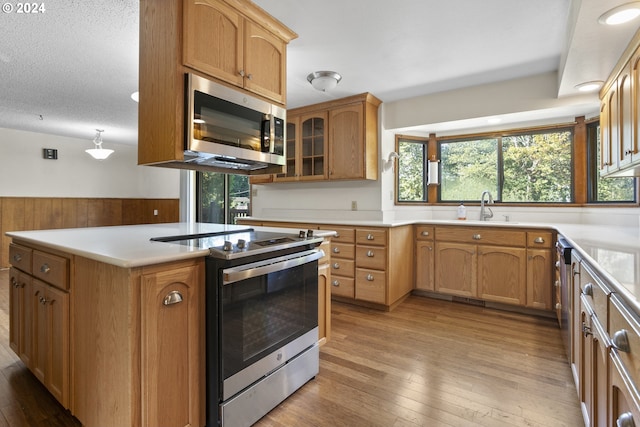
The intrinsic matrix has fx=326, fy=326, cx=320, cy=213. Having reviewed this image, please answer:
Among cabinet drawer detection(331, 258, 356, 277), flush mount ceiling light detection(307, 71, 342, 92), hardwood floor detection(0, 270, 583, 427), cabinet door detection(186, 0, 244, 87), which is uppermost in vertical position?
flush mount ceiling light detection(307, 71, 342, 92)

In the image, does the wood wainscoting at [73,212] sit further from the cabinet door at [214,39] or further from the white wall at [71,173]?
the cabinet door at [214,39]

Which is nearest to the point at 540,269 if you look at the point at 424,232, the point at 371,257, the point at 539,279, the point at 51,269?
the point at 539,279

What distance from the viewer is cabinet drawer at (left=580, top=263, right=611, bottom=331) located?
110 centimetres

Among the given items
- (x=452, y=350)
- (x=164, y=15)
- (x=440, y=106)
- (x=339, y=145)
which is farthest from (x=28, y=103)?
(x=452, y=350)

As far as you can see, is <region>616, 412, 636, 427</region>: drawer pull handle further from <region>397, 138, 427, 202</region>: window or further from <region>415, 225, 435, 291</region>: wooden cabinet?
<region>397, 138, 427, 202</region>: window

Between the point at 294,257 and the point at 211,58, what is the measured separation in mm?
1187

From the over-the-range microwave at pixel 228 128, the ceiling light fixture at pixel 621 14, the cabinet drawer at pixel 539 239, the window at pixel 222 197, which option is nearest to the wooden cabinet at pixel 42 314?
the over-the-range microwave at pixel 228 128

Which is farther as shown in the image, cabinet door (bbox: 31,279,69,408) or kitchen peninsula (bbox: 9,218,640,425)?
cabinet door (bbox: 31,279,69,408)

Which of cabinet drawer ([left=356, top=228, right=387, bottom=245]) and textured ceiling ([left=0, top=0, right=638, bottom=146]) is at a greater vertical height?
textured ceiling ([left=0, top=0, right=638, bottom=146])

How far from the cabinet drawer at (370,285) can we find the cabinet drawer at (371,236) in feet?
0.94

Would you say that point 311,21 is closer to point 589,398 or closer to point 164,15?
point 164,15

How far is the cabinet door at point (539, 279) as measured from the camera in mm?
2945

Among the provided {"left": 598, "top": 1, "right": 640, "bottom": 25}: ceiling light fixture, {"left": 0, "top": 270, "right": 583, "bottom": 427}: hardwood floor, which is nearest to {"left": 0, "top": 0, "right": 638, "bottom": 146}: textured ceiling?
{"left": 598, "top": 1, "right": 640, "bottom": 25}: ceiling light fixture

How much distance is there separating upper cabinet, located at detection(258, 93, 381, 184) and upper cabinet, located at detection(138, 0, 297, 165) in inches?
68.4
